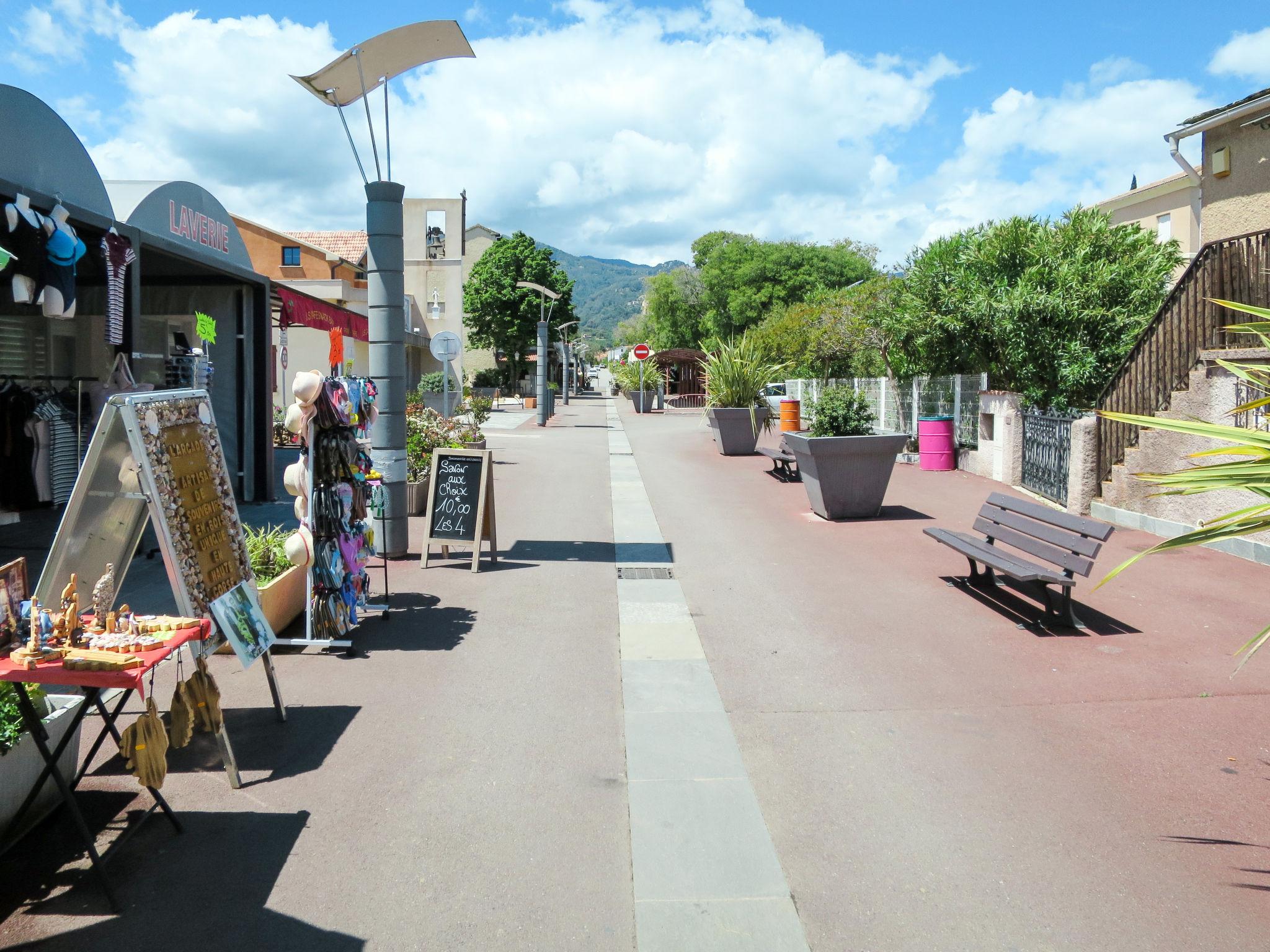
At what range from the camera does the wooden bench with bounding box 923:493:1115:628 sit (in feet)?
21.6

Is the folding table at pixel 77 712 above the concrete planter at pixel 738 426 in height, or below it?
below

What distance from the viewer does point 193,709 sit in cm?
406

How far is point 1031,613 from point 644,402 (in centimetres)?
3490

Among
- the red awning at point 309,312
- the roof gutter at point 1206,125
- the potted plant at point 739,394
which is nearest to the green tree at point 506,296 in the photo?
the potted plant at point 739,394

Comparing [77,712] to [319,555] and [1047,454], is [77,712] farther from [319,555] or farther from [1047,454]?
[1047,454]

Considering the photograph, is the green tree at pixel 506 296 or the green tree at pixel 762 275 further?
the green tree at pixel 762 275

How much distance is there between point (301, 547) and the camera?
Result: 6004 millimetres

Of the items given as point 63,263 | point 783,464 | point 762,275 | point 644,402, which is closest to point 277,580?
point 63,263

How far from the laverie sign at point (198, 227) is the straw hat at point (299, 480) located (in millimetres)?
5987

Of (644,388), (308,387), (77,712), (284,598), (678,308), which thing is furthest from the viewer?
(678,308)

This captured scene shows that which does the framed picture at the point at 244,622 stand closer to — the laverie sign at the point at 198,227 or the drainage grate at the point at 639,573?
the drainage grate at the point at 639,573

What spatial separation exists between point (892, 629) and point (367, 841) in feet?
14.0

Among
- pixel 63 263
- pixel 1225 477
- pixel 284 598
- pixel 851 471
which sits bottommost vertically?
pixel 284 598

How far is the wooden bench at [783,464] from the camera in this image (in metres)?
15.7
